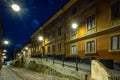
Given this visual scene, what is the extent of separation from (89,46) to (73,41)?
4.57 metres

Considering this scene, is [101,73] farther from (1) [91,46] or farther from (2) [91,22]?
(2) [91,22]

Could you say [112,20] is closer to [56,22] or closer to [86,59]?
[86,59]

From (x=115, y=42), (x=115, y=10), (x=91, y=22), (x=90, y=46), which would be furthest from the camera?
(x=91, y=22)

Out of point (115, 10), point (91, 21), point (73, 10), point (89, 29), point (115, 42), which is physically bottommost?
point (115, 42)

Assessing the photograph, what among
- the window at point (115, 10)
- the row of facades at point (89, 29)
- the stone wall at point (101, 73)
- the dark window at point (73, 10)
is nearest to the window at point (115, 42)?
the row of facades at point (89, 29)

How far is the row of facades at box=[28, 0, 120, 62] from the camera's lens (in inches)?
674

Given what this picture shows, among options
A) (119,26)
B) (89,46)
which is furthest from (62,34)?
(119,26)

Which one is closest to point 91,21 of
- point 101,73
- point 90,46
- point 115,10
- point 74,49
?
point 90,46

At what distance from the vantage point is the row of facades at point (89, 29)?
1712 centimetres

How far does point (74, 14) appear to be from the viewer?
85.5 feet

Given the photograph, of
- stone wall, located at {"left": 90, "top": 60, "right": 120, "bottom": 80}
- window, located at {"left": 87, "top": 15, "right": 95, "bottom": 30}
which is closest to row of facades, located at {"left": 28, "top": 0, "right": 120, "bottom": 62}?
window, located at {"left": 87, "top": 15, "right": 95, "bottom": 30}

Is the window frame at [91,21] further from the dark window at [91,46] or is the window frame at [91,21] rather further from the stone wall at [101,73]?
the stone wall at [101,73]

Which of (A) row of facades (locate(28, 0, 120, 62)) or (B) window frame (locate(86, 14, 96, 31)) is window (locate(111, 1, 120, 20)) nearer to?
(A) row of facades (locate(28, 0, 120, 62))

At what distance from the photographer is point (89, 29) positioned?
70.9 feet
